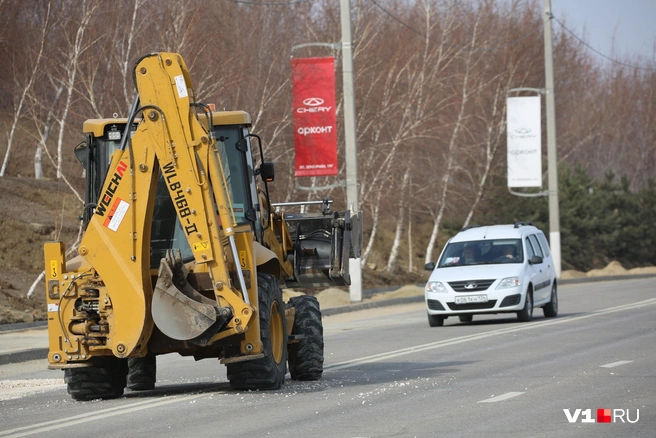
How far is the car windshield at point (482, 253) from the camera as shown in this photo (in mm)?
23047

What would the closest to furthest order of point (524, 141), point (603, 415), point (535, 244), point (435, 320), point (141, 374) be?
point (603, 415) → point (141, 374) → point (435, 320) → point (535, 244) → point (524, 141)

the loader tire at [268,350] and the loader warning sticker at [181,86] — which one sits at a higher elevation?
the loader warning sticker at [181,86]

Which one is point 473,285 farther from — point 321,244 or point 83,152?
point 83,152

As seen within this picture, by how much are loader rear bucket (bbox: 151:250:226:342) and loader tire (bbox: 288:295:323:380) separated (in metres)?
2.21

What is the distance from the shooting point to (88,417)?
10.5m

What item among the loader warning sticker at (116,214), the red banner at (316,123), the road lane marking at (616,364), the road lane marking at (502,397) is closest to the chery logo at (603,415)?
the road lane marking at (502,397)

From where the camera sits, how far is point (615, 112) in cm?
9212

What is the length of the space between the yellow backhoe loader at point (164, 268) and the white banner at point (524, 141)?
30009 millimetres

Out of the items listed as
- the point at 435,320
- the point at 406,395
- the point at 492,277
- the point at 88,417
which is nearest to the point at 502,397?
the point at 406,395

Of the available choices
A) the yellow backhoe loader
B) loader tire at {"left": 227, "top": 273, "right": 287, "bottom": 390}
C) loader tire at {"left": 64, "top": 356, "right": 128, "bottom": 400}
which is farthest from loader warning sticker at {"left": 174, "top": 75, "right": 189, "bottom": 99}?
loader tire at {"left": 64, "top": 356, "right": 128, "bottom": 400}

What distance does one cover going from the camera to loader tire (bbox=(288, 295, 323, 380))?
13062mm

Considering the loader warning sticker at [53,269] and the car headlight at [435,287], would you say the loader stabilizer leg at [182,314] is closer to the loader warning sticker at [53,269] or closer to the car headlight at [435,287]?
the loader warning sticker at [53,269]

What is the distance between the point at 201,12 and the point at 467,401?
83.8 feet

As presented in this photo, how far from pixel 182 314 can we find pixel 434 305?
468 inches
